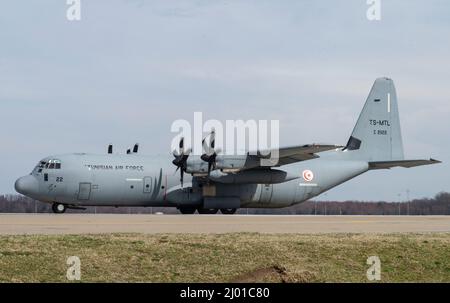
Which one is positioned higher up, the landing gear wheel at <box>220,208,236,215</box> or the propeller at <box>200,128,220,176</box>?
the propeller at <box>200,128,220,176</box>

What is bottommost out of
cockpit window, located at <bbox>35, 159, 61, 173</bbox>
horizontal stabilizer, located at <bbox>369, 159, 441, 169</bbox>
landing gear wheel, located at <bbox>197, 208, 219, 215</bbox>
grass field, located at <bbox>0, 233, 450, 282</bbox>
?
grass field, located at <bbox>0, 233, 450, 282</bbox>

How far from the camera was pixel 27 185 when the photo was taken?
144 feet

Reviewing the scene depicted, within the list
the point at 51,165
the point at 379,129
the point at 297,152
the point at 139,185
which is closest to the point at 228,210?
the point at 139,185

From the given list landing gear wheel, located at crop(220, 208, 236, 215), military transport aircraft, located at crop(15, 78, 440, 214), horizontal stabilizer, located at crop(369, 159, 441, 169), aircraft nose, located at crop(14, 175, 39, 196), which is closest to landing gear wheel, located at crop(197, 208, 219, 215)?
military transport aircraft, located at crop(15, 78, 440, 214)

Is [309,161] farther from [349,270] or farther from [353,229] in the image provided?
[349,270]

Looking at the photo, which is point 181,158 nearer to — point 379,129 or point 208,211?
point 208,211

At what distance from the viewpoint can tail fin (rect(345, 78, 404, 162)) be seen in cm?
5262

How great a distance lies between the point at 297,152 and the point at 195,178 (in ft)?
22.7

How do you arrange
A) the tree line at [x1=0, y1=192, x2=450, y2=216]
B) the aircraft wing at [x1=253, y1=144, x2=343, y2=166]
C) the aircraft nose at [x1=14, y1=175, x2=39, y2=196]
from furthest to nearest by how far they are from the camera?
the tree line at [x1=0, y1=192, x2=450, y2=216]
the aircraft nose at [x1=14, y1=175, x2=39, y2=196]
the aircraft wing at [x1=253, y1=144, x2=343, y2=166]

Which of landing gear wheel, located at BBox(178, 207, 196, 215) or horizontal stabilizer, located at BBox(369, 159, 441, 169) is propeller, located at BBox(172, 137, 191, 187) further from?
horizontal stabilizer, located at BBox(369, 159, 441, 169)

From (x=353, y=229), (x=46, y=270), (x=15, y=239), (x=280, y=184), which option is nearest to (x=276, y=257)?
(x=46, y=270)

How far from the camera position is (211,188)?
155ft

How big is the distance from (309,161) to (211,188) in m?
7.46

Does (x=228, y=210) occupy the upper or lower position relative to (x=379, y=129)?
lower
